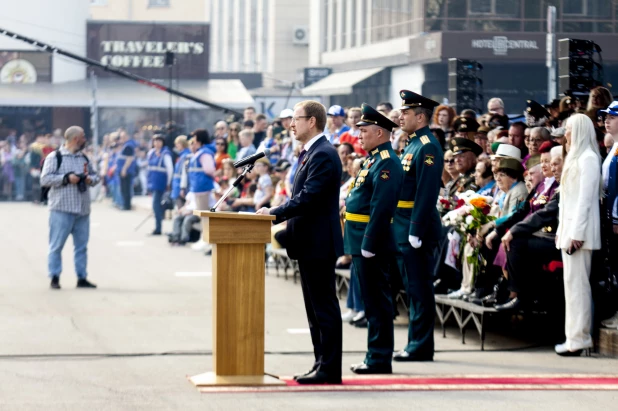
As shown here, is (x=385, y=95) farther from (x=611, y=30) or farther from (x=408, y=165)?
(x=408, y=165)

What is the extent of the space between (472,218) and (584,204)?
1688mm

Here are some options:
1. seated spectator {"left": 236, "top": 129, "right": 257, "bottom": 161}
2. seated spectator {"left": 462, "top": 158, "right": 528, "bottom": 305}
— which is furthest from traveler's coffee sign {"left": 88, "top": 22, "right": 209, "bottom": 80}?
seated spectator {"left": 462, "top": 158, "right": 528, "bottom": 305}

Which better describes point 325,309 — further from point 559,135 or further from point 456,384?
point 559,135

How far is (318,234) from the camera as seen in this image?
361 inches

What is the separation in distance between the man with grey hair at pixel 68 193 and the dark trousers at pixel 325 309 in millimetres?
7005

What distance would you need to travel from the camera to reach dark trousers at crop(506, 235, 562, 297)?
37.0ft

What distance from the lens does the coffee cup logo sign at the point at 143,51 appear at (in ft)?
167

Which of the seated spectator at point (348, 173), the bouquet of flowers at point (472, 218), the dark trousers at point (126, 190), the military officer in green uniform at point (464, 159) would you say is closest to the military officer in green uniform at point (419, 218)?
the bouquet of flowers at point (472, 218)

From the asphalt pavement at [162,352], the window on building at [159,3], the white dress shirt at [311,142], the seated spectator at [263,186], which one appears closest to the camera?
the asphalt pavement at [162,352]

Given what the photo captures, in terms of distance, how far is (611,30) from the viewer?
1622 inches

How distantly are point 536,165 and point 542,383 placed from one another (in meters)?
3.01

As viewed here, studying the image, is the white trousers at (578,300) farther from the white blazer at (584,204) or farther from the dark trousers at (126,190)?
the dark trousers at (126,190)

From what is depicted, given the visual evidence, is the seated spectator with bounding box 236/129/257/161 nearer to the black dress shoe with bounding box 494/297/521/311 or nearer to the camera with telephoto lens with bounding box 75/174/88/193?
the camera with telephoto lens with bounding box 75/174/88/193

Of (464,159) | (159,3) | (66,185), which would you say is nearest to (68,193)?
(66,185)
